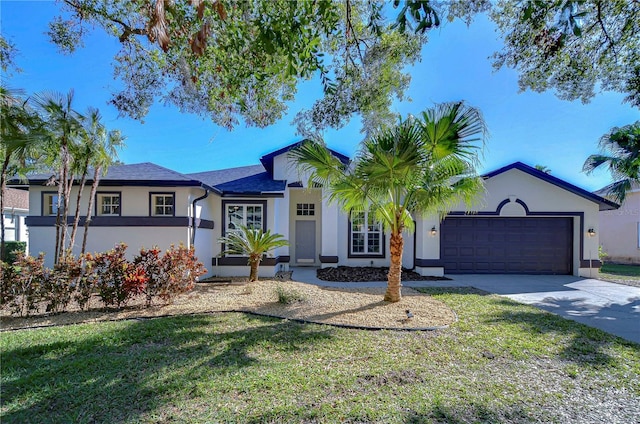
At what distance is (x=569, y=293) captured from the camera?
9227mm

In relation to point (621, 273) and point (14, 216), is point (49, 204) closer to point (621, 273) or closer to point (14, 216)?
point (14, 216)

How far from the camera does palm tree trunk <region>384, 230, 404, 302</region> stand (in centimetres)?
707

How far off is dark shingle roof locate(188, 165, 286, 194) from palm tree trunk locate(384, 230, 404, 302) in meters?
5.57

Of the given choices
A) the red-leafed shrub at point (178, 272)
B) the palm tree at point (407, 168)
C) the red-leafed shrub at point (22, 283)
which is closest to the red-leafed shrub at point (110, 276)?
the red-leafed shrub at point (178, 272)

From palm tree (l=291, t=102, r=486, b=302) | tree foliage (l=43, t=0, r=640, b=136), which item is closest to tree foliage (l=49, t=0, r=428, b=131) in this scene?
tree foliage (l=43, t=0, r=640, b=136)

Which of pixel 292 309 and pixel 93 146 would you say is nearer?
pixel 292 309

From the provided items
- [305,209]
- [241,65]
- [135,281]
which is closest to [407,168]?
[241,65]

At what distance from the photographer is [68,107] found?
285 inches

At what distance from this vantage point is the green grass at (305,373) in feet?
9.93

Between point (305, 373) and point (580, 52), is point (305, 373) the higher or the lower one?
the lower one

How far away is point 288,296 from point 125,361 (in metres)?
3.72

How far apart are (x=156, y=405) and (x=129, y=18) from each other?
24.1 ft

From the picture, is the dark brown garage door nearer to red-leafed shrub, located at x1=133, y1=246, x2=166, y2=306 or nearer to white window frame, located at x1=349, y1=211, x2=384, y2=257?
white window frame, located at x1=349, y1=211, x2=384, y2=257

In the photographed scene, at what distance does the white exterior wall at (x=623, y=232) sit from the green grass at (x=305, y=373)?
19.2 m
